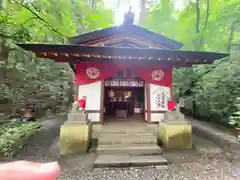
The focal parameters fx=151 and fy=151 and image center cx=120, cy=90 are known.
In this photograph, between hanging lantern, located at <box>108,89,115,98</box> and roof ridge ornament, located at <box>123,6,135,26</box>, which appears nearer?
roof ridge ornament, located at <box>123,6,135,26</box>

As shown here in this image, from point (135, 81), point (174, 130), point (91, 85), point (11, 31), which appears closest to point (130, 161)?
point (174, 130)

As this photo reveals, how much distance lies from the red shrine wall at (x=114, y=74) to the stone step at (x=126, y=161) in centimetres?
197

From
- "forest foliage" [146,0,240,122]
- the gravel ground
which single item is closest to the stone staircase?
the gravel ground

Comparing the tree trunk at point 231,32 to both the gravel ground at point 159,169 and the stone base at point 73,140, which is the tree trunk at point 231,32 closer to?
the gravel ground at point 159,169

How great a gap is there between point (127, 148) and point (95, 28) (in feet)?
21.3

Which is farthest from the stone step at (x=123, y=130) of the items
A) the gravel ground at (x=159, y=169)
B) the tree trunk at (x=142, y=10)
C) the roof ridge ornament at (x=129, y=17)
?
the tree trunk at (x=142, y=10)

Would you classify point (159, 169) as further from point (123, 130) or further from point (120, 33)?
point (120, 33)

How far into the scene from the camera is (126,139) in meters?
4.58

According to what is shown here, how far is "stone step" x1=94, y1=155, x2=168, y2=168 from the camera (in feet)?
11.7

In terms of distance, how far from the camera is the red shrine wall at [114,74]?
5.65 metres

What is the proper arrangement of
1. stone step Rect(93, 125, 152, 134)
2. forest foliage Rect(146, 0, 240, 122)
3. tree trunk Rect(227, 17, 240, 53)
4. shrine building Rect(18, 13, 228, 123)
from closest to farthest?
1. stone step Rect(93, 125, 152, 134)
2. shrine building Rect(18, 13, 228, 123)
3. forest foliage Rect(146, 0, 240, 122)
4. tree trunk Rect(227, 17, 240, 53)

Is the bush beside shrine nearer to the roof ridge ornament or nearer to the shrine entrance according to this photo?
the shrine entrance

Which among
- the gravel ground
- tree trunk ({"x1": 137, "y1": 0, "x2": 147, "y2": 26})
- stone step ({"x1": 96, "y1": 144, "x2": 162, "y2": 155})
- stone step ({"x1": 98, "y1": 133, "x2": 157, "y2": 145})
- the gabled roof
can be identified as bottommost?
the gravel ground

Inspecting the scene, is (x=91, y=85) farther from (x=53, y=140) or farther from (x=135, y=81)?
(x=53, y=140)
